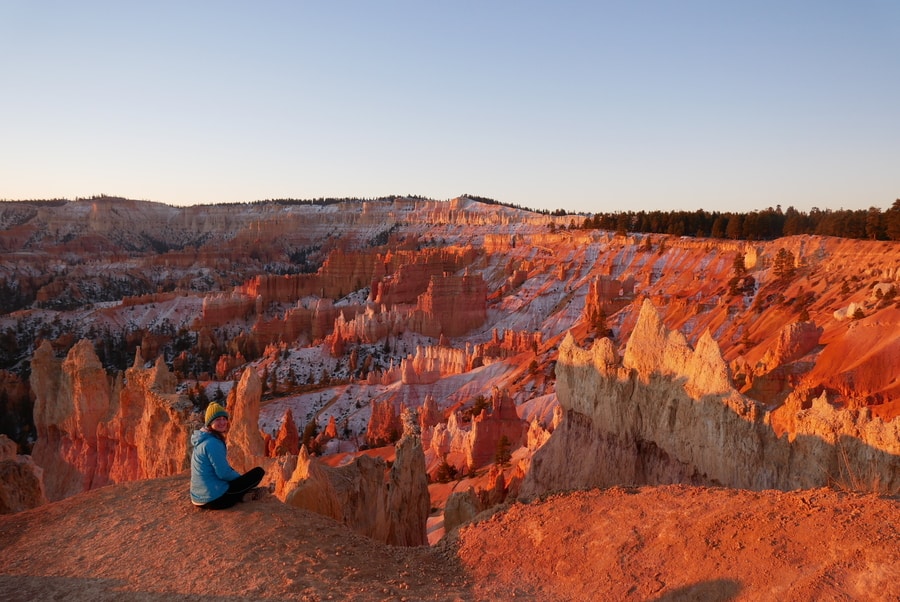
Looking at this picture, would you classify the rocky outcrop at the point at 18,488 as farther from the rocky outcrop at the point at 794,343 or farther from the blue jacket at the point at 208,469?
the rocky outcrop at the point at 794,343

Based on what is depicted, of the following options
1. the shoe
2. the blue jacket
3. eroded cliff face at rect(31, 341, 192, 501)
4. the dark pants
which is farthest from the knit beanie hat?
eroded cliff face at rect(31, 341, 192, 501)

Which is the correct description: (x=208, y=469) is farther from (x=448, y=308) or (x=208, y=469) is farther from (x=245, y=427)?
(x=448, y=308)

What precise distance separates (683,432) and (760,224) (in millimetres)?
69298

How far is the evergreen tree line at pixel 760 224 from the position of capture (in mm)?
52906

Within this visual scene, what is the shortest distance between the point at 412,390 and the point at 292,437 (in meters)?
14.1

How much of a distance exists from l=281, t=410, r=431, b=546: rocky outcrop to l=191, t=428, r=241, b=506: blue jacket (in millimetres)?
2845

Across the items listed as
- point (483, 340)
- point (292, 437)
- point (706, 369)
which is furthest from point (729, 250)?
point (706, 369)

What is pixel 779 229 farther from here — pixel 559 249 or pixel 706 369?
pixel 706 369

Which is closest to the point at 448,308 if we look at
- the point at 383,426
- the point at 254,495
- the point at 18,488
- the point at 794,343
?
the point at 383,426

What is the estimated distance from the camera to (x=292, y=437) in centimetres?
3136

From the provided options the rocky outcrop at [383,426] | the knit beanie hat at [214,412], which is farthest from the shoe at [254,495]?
the rocky outcrop at [383,426]

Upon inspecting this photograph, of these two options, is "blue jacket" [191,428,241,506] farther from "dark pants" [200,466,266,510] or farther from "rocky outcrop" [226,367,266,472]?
"rocky outcrop" [226,367,266,472]

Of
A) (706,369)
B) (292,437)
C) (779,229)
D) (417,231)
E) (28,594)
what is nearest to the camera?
(28,594)

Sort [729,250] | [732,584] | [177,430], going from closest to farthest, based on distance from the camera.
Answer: [732,584] < [177,430] < [729,250]
